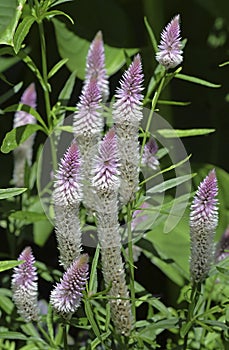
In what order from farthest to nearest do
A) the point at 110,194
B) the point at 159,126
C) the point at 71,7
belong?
the point at 71,7 → the point at 159,126 → the point at 110,194

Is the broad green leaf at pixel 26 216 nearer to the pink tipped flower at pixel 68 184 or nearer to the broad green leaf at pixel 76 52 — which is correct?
the pink tipped flower at pixel 68 184

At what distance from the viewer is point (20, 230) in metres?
1.29

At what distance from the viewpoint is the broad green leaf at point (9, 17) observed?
102 centimetres

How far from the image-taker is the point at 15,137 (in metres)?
1.08

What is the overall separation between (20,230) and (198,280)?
0.42m

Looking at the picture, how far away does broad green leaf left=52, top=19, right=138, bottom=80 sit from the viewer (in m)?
1.57

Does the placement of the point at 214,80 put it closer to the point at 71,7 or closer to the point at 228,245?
the point at 71,7

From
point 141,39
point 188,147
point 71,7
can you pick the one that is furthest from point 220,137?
point 71,7

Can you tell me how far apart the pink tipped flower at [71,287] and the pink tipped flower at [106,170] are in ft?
0.29

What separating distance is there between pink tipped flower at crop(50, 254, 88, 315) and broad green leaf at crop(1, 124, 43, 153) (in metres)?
0.24

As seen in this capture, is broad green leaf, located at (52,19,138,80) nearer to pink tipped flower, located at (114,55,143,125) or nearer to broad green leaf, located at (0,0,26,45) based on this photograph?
broad green leaf, located at (0,0,26,45)

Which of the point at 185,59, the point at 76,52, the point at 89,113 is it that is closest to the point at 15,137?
the point at 89,113

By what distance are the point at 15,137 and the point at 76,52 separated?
0.57 metres

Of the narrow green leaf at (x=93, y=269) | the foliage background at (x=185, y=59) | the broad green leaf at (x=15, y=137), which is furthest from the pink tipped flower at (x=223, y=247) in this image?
the foliage background at (x=185, y=59)
